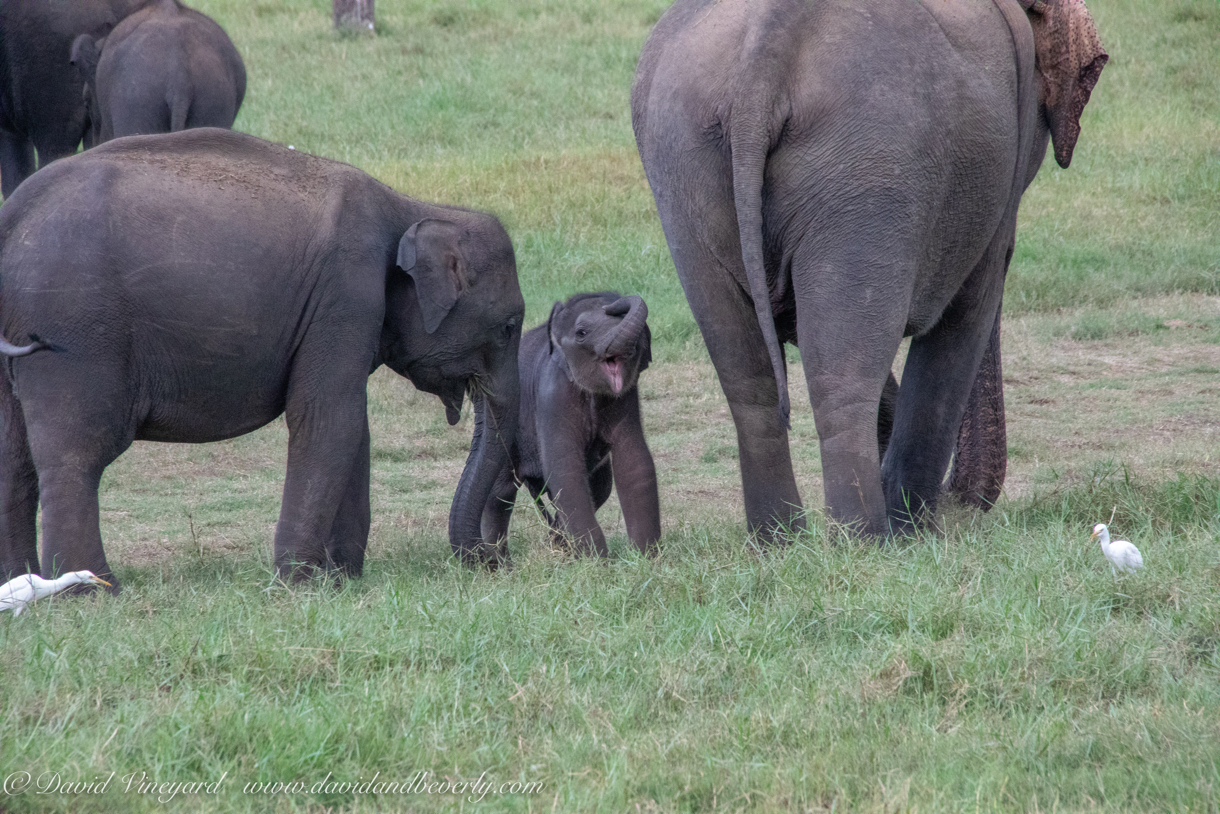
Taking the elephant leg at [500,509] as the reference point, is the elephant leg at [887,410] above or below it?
above

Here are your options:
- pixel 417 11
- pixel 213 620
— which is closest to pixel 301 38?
pixel 417 11

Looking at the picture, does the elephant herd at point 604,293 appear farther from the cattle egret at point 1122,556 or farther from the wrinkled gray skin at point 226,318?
the cattle egret at point 1122,556

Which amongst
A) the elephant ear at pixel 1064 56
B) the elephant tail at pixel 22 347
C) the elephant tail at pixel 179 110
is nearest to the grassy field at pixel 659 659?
the elephant tail at pixel 22 347

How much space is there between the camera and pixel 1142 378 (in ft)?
28.1

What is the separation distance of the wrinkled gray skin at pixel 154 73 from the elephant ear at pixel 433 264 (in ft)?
12.3

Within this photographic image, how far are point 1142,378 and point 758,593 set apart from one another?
5372mm

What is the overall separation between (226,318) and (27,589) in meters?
1.08

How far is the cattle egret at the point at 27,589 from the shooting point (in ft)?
12.9

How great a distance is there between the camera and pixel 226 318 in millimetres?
4602

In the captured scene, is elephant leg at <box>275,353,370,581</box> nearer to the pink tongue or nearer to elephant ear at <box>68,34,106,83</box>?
the pink tongue

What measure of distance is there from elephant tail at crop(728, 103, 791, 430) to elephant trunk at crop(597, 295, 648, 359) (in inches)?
36.4

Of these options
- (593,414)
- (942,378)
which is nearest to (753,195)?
(942,378)

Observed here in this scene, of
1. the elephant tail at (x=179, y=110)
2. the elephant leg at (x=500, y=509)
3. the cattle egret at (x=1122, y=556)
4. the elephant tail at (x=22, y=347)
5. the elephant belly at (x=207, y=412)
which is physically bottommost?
the elephant leg at (x=500, y=509)

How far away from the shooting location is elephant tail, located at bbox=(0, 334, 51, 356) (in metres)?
4.24
